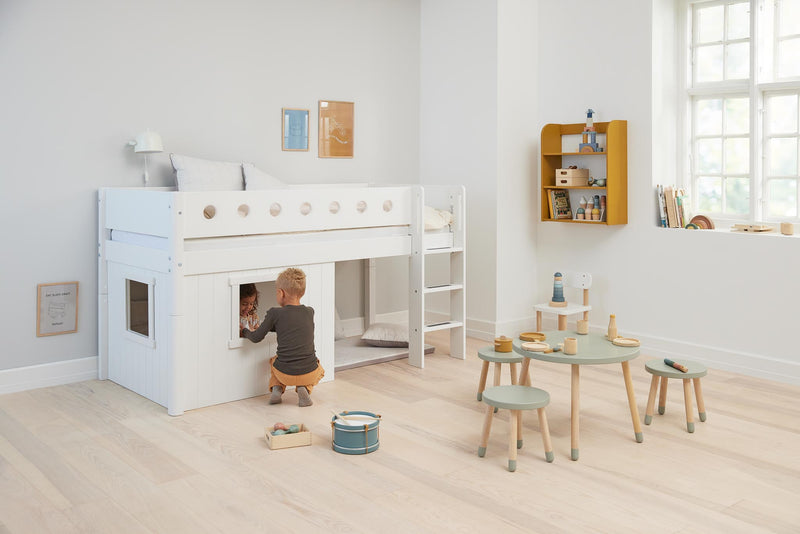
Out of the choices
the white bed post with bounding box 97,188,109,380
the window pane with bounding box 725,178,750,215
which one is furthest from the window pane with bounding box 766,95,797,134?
the white bed post with bounding box 97,188,109,380

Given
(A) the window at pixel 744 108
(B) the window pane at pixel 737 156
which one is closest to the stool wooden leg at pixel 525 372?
(A) the window at pixel 744 108

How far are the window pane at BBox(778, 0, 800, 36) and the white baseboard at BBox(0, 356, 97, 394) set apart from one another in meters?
4.19

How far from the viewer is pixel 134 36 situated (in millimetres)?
4125

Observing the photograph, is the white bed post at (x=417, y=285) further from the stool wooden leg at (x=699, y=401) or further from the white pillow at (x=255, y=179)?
the stool wooden leg at (x=699, y=401)

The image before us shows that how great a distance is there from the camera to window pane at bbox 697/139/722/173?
4.64m

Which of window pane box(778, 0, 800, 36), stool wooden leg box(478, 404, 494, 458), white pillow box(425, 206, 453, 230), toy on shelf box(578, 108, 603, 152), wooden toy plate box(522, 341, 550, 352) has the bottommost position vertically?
stool wooden leg box(478, 404, 494, 458)

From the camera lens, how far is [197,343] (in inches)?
140

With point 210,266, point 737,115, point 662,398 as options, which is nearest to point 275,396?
point 210,266

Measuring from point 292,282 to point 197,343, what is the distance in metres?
0.52

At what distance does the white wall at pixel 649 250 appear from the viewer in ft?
13.6

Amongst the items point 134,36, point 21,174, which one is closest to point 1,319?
point 21,174

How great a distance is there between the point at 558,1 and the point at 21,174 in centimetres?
341

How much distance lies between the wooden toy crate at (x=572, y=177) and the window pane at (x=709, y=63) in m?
0.88

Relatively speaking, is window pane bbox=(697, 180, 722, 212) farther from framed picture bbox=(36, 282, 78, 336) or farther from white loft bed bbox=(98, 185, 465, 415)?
framed picture bbox=(36, 282, 78, 336)
